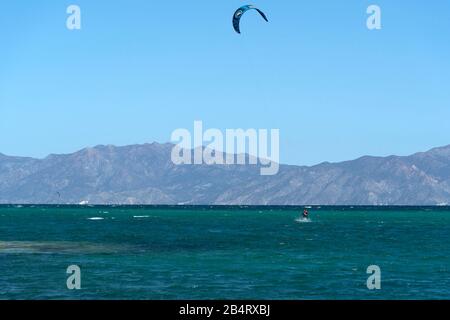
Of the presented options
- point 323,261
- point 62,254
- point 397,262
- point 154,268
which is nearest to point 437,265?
point 397,262

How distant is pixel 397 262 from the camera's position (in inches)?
3310

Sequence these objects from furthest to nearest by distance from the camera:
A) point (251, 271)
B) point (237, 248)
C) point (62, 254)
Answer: point (237, 248)
point (62, 254)
point (251, 271)

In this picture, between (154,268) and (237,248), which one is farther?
(237,248)

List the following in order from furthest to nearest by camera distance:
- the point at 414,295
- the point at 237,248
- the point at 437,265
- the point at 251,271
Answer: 1. the point at 237,248
2. the point at 437,265
3. the point at 251,271
4. the point at 414,295

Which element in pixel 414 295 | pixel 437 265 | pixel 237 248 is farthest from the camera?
pixel 237 248
